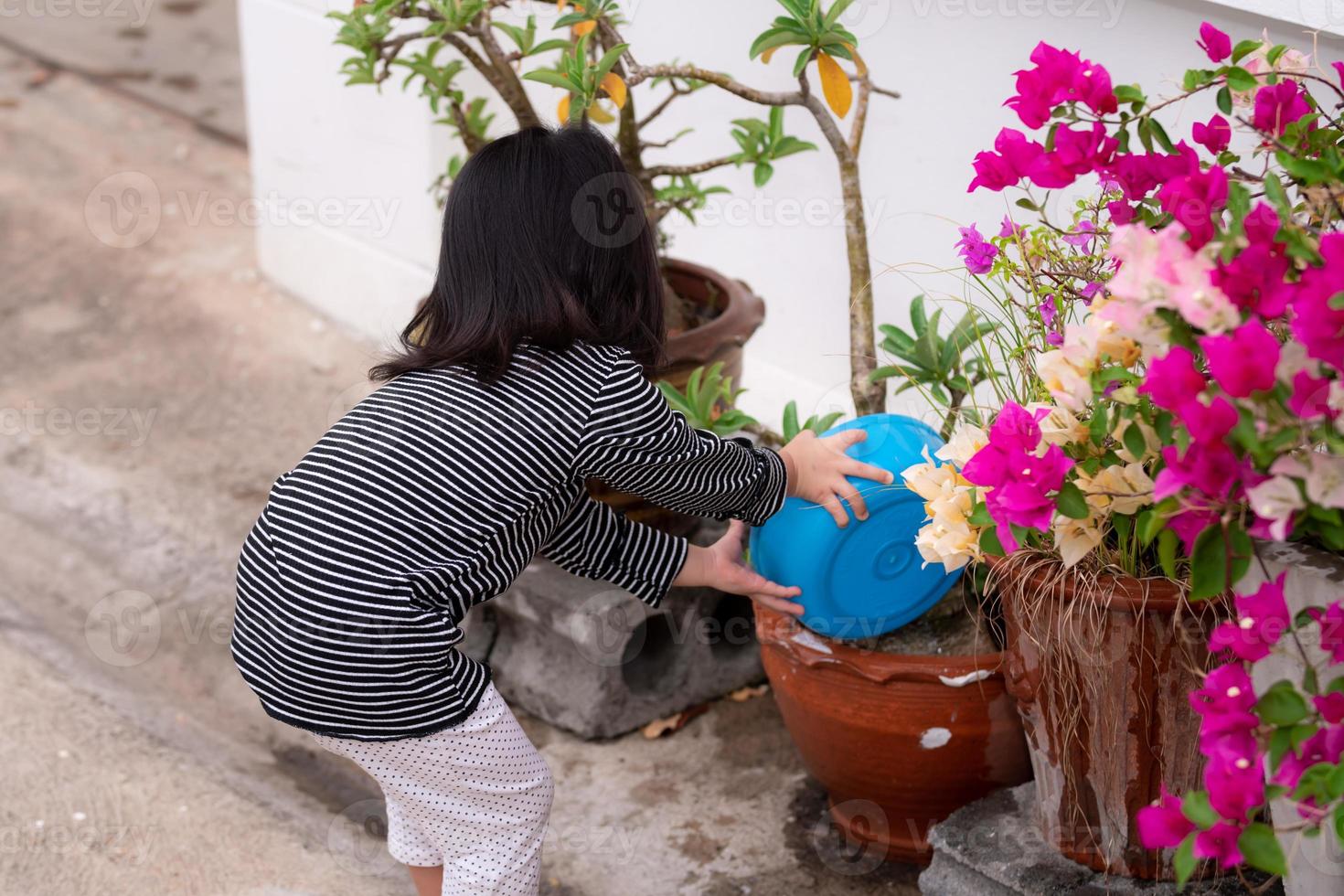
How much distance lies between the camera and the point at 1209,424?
123 cm

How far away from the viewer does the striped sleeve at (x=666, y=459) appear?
1.92m

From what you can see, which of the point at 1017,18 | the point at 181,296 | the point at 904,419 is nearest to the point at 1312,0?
the point at 1017,18

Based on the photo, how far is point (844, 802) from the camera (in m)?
2.39

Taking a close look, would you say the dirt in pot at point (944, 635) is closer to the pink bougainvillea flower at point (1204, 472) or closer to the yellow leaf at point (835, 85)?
the yellow leaf at point (835, 85)

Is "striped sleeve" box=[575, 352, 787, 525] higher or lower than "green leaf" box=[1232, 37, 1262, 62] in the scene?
lower

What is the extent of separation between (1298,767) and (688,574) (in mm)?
1065

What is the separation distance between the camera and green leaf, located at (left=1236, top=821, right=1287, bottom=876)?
4.22 feet

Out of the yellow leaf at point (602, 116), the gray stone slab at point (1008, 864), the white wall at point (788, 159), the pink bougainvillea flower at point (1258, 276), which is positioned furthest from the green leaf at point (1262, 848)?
the yellow leaf at point (602, 116)

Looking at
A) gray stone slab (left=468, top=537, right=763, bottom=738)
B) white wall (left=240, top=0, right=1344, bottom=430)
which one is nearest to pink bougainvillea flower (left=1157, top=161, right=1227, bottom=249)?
white wall (left=240, top=0, right=1344, bottom=430)

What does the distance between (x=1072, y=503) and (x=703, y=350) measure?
1.29 m

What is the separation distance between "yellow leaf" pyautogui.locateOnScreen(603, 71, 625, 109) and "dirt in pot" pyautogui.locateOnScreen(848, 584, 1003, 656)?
998 millimetres

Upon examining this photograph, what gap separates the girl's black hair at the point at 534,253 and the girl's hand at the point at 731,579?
0.40 meters

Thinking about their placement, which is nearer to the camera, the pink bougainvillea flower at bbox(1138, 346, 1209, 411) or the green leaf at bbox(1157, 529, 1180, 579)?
the pink bougainvillea flower at bbox(1138, 346, 1209, 411)

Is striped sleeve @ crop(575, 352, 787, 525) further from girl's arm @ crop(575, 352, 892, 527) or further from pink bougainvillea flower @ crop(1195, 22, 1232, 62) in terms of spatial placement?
pink bougainvillea flower @ crop(1195, 22, 1232, 62)
